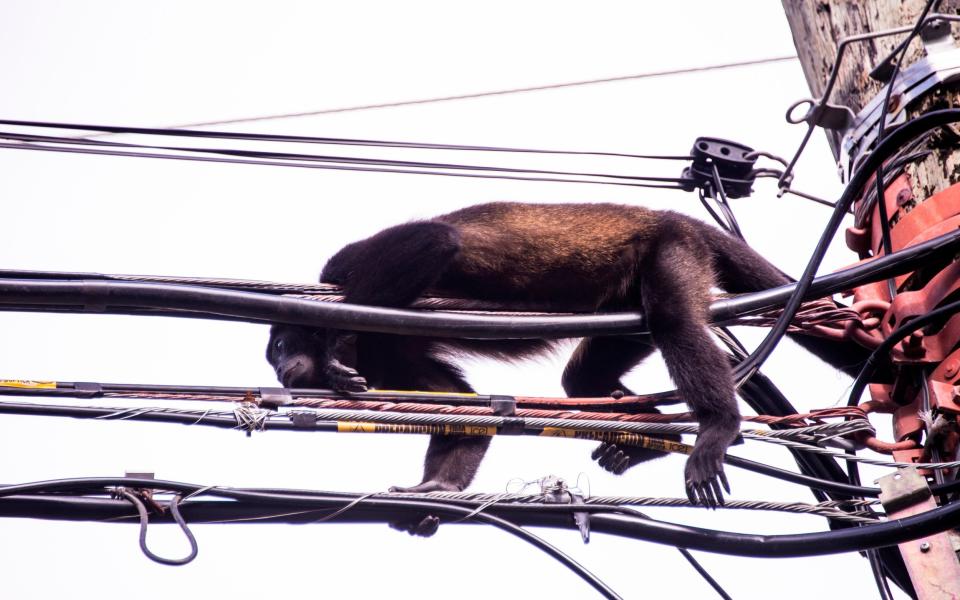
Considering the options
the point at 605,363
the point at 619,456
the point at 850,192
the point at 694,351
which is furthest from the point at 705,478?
the point at 605,363

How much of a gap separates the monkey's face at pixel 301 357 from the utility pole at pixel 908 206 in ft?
8.90

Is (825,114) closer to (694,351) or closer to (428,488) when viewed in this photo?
(694,351)

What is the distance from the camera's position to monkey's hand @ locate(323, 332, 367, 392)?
508cm

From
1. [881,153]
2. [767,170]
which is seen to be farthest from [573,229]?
[881,153]

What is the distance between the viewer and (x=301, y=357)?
19.1ft

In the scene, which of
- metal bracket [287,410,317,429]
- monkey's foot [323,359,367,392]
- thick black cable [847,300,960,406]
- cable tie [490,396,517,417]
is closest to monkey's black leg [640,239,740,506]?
thick black cable [847,300,960,406]

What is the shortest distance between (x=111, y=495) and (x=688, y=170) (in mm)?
3943

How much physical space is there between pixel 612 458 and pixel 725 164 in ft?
6.08

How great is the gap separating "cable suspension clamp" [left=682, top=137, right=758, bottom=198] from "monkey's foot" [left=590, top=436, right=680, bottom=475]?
1631mm

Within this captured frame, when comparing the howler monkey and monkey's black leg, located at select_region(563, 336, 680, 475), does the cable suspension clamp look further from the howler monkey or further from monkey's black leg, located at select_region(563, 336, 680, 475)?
monkey's black leg, located at select_region(563, 336, 680, 475)

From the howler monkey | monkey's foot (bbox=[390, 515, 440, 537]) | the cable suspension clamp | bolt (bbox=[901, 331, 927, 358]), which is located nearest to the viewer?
bolt (bbox=[901, 331, 927, 358])

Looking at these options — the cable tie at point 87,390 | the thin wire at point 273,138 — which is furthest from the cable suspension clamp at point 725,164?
the cable tie at point 87,390

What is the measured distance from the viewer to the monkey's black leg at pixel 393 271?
5.38 metres

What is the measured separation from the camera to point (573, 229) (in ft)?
19.9
